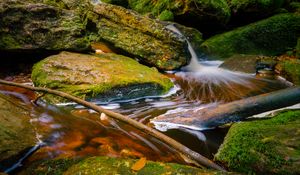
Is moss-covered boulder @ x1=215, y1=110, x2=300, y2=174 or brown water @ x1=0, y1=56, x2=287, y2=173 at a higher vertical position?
moss-covered boulder @ x1=215, y1=110, x2=300, y2=174

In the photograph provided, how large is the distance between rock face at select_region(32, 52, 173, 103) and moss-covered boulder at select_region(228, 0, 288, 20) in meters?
5.89

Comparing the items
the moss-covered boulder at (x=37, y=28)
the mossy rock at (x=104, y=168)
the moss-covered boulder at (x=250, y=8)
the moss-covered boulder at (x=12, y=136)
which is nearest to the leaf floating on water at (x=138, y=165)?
the mossy rock at (x=104, y=168)

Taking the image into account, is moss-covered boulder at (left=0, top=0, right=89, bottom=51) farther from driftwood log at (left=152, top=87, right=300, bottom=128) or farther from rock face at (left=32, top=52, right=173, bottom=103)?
driftwood log at (left=152, top=87, right=300, bottom=128)

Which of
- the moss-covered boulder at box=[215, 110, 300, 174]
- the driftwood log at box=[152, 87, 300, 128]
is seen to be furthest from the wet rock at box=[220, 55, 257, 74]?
the moss-covered boulder at box=[215, 110, 300, 174]

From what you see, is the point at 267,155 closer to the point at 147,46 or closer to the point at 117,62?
the point at 117,62

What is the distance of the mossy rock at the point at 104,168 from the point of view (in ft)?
8.39

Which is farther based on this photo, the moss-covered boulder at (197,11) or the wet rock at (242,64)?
the moss-covered boulder at (197,11)

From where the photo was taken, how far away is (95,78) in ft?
17.7

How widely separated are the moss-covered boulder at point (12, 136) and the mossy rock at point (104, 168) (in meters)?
0.26

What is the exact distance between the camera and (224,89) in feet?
21.8

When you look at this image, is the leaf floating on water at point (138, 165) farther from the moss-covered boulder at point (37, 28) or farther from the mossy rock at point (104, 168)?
the moss-covered boulder at point (37, 28)

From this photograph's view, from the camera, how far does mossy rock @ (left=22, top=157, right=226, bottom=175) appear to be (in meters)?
2.56

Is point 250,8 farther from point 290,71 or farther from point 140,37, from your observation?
point 140,37

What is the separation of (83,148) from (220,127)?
1.95m
